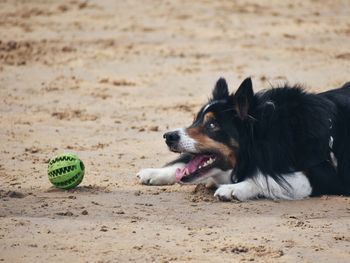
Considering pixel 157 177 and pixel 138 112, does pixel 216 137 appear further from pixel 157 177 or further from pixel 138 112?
pixel 138 112

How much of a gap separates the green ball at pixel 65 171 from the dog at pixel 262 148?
2.58 ft

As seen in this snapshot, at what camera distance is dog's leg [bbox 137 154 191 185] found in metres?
8.19

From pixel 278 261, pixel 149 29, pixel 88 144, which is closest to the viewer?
pixel 278 261

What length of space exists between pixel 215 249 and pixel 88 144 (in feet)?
13.0

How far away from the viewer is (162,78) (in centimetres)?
1323

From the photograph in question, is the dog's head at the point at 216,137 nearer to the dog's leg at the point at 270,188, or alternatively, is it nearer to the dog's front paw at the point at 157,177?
the dog's leg at the point at 270,188

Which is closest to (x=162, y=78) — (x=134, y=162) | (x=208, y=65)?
(x=208, y=65)

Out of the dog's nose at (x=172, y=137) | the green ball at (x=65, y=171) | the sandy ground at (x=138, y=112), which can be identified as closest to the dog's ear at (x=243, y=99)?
the dog's nose at (x=172, y=137)

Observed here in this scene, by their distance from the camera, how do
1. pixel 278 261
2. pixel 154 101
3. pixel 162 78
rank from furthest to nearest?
1. pixel 162 78
2. pixel 154 101
3. pixel 278 261

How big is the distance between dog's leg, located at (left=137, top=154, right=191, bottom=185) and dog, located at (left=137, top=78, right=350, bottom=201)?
0.39 metres

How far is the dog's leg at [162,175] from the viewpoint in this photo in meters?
8.19

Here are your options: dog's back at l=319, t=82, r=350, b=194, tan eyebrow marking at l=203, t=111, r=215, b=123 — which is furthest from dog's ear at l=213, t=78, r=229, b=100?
dog's back at l=319, t=82, r=350, b=194

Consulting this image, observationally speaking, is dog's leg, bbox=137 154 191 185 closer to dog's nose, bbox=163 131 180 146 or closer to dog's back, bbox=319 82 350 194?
dog's nose, bbox=163 131 180 146

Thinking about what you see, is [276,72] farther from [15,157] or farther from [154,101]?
[15,157]
